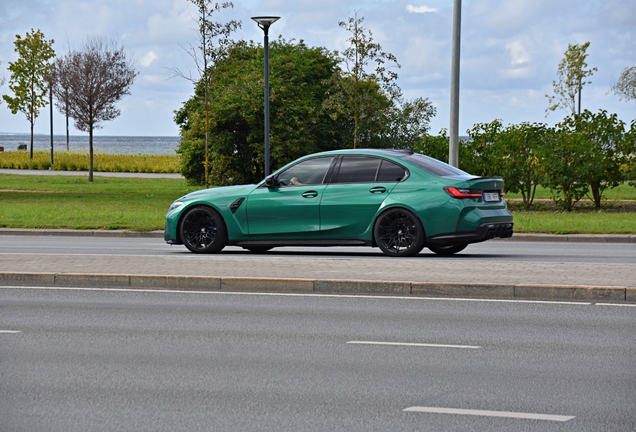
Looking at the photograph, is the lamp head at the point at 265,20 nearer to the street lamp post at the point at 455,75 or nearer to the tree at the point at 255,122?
the street lamp post at the point at 455,75

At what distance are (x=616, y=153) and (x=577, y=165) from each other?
117 centimetres

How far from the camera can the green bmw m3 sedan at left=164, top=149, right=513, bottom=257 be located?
13000 millimetres

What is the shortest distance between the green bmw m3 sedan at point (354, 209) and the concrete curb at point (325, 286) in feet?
9.63

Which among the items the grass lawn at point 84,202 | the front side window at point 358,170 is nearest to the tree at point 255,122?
the grass lawn at point 84,202

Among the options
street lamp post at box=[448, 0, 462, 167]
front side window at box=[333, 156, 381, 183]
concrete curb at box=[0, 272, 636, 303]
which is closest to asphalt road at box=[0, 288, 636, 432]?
concrete curb at box=[0, 272, 636, 303]

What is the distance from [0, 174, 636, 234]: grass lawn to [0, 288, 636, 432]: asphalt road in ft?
33.3

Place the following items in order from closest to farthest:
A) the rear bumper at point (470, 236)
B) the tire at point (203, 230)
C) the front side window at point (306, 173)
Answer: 1. the rear bumper at point (470, 236)
2. the front side window at point (306, 173)
3. the tire at point (203, 230)

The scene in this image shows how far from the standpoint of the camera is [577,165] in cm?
2433

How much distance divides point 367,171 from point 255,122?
23.8 metres

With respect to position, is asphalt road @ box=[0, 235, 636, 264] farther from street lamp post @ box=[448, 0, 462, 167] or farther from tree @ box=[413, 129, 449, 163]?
tree @ box=[413, 129, 449, 163]

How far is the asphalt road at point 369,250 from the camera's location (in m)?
13.7

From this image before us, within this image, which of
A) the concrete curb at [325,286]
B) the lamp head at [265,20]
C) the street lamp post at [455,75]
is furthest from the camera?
the lamp head at [265,20]

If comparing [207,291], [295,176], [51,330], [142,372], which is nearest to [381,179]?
[295,176]

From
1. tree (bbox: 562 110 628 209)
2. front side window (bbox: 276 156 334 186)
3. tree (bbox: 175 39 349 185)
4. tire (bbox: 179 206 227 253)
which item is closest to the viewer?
front side window (bbox: 276 156 334 186)
